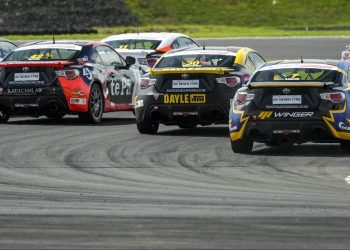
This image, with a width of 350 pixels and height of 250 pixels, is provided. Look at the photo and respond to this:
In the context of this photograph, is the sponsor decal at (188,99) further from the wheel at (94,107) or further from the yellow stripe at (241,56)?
the wheel at (94,107)

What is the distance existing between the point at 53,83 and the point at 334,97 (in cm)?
607

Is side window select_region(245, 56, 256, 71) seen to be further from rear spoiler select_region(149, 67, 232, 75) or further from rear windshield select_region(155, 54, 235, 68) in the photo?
rear spoiler select_region(149, 67, 232, 75)

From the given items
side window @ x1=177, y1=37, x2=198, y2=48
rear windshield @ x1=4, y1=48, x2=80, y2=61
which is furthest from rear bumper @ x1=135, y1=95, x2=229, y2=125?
side window @ x1=177, y1=37, x2=198, y2=48

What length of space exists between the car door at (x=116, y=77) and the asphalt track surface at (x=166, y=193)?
2.82 m

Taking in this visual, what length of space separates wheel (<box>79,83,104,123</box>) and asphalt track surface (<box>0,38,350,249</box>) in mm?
2038

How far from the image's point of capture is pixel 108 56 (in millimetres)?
20297

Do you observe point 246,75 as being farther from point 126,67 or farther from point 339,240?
point 339,240

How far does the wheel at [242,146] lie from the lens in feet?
46.6

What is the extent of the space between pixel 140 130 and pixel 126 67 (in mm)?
3504

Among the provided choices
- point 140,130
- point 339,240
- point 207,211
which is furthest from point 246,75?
point 339,240

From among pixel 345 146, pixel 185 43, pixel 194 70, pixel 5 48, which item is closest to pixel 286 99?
pixel 345 146

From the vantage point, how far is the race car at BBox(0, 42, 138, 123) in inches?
741

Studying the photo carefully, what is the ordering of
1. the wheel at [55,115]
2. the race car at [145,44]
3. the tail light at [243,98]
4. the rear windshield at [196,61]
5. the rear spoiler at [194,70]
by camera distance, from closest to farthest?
1. the tail light at [243,98]
2. the rear spoiler at [194,70]
3. the rear windshield at [196,61]
4. the wheel at [55,115]
5. the race car at [145,44]

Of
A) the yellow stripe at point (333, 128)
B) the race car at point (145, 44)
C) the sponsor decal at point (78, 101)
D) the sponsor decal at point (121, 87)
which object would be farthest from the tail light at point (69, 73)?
the race car at point (145, 44)
